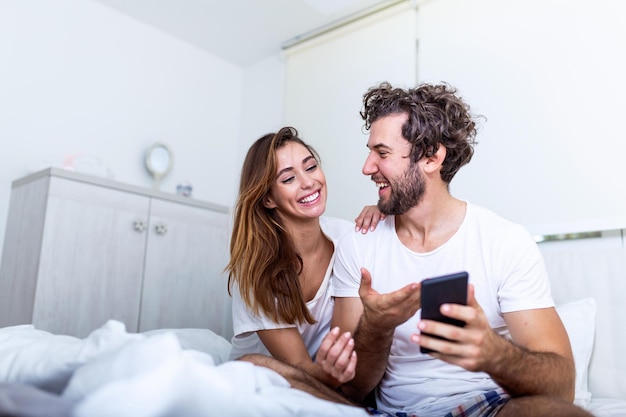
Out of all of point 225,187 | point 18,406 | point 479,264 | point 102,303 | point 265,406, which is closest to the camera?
point 18,406

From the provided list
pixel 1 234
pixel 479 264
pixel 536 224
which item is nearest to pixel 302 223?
pixel 479 264

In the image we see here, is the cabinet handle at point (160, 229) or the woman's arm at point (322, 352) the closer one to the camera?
the woman's arm at point (322, 352)

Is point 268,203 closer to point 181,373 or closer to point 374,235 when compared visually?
point 374,235

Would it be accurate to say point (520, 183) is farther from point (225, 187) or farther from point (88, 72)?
point (88, 72)

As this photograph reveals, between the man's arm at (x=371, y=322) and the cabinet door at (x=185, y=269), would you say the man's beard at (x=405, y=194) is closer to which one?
the man's arm at (x=371, y=322)

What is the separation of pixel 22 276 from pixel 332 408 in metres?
2.10

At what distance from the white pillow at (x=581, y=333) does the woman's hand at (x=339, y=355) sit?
96 cm

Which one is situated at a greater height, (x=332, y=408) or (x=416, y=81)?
(x=416, y=81)

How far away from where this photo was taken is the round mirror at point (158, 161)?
330 cm

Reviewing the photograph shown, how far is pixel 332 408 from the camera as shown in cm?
93

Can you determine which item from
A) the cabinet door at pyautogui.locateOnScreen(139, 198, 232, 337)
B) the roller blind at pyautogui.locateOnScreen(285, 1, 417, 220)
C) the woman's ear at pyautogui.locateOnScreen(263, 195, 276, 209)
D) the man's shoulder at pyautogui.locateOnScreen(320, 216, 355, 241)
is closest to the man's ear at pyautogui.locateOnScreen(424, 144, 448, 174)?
the man's shoulder at pyautogui.locateOnScreen(320, 216, 355, 241)

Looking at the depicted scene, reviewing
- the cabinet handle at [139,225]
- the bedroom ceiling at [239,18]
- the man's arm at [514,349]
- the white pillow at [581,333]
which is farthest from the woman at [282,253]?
the bedroom ceiling at [239,18]

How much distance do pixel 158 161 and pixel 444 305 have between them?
262cm

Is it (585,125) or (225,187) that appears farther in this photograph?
(225,187)
